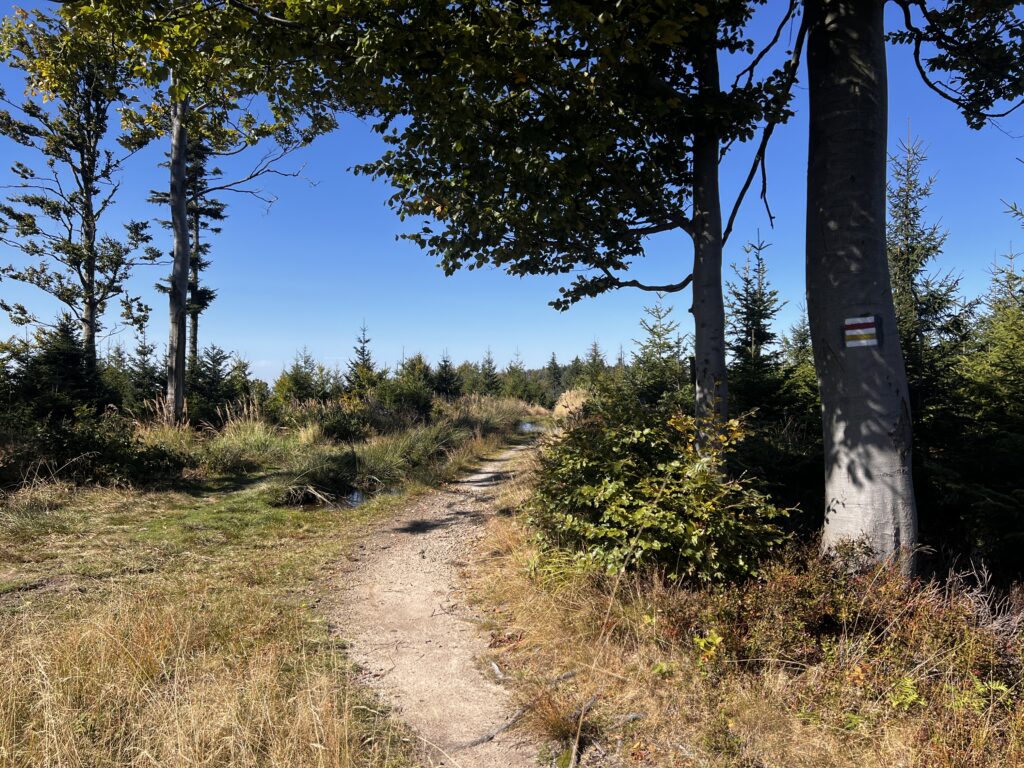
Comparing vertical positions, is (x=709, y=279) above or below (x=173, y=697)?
above

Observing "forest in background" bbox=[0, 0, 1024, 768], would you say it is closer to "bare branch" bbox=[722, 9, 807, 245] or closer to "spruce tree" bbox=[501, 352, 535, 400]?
"bare branch" bbox=[722, 9, 807, 245]

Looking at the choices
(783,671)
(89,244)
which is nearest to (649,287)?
(783,671)

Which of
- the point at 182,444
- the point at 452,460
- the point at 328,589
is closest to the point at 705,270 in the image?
the point at 328,589

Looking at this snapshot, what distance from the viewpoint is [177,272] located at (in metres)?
10.9

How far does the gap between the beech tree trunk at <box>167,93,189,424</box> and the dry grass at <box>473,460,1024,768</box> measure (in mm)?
10540

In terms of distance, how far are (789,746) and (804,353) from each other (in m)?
9.90

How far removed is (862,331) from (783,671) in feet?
7.50

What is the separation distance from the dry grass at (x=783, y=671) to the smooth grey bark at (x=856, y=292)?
1.54 ft

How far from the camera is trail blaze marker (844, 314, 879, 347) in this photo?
10.9 ft

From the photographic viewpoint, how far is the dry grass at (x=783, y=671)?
220cm

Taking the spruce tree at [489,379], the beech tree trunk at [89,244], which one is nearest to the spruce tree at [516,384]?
the spruce tree at [489,379]

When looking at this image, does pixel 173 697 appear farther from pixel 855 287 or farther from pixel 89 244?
pixel 89 244

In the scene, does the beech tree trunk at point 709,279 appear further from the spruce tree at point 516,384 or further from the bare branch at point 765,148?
the spruce tree at point 516,384

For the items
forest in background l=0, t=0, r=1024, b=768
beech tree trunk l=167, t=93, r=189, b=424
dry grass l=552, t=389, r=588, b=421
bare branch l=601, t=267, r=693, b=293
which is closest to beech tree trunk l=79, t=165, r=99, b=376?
beech tree trunk l=167, t=93, r=189, b=424
